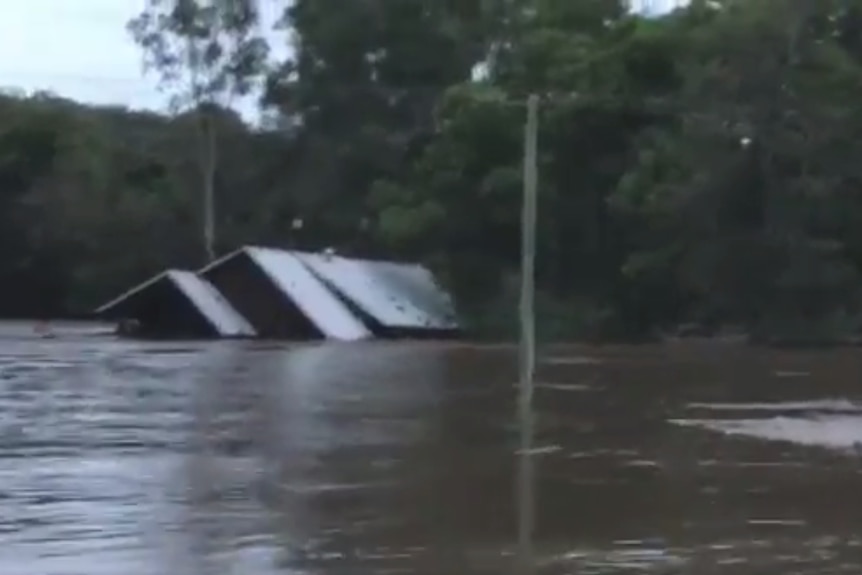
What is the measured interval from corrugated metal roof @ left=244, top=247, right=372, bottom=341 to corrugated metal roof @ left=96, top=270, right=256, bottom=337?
1.28 meters

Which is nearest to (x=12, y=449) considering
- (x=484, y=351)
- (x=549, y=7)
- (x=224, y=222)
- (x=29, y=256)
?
(x=484, y=351)

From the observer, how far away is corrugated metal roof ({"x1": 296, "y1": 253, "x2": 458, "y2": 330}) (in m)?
47.6

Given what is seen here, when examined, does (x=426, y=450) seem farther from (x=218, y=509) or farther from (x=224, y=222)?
(x=224, y=222)

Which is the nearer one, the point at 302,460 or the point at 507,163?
the point at 302,460

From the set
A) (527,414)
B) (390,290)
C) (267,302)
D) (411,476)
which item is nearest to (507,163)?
(390,290)

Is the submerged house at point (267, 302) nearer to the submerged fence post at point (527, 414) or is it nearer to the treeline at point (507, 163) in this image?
the treeline at point (507, 163)

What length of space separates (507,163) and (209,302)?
359 inches

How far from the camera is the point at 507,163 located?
50031 mm

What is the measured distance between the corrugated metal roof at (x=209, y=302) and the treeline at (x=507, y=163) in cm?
707

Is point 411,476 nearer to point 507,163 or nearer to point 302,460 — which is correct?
point 302,460

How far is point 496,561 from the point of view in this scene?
28.3 feet

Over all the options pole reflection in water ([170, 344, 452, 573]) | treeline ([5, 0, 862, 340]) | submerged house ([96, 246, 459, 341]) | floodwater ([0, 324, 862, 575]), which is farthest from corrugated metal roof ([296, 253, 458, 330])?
floodwater ([0, 324, 862, 575])

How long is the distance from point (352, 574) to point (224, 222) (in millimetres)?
57521

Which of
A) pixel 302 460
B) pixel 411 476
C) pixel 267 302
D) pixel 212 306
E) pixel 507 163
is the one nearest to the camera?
pixel 411 476
